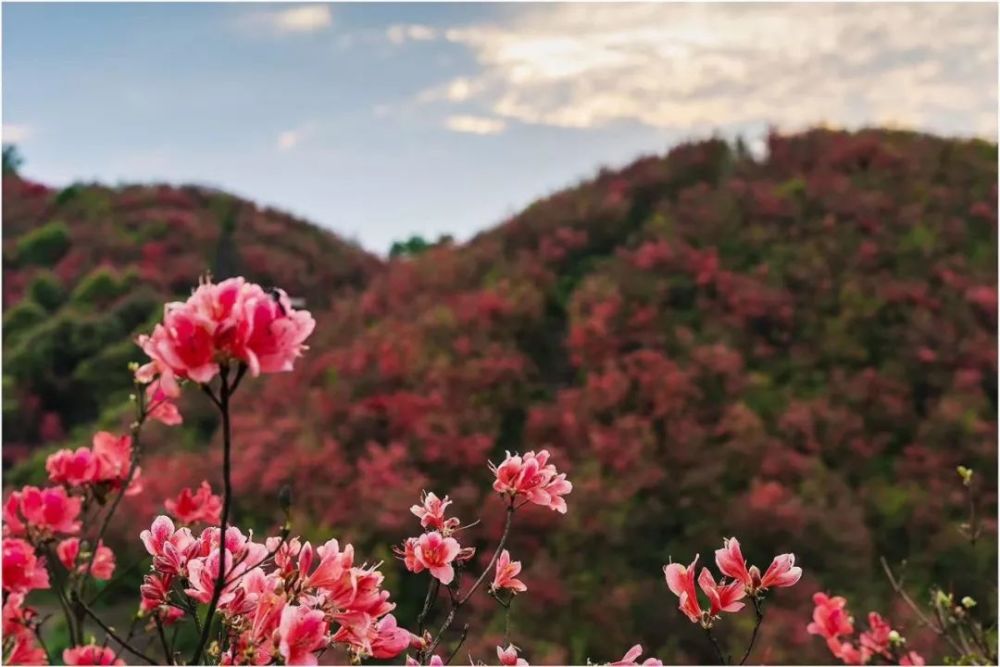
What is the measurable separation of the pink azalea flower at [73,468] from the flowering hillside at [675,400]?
256 cm

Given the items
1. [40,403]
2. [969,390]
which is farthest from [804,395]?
[40,403]

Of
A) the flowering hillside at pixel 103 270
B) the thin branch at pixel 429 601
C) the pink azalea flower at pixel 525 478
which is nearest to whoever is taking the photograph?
the thin branch at pixel 429 601

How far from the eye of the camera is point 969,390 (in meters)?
5.60

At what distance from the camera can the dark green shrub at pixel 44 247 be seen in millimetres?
11047

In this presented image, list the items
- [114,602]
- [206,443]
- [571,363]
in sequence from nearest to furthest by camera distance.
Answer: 1. [114,602]
2. [571,363]
3. [206,443]

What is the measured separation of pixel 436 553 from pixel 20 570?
955 mm

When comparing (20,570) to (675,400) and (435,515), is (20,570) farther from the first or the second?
(675,400)

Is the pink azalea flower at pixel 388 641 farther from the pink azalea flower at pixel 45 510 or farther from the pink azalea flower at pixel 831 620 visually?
the pink azalea flower at pixel 831 620

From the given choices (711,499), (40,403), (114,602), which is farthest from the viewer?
(40,403)

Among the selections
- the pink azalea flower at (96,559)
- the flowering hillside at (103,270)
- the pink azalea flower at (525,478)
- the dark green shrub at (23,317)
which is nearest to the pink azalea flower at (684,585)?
the pink azalea flower at (525,478)

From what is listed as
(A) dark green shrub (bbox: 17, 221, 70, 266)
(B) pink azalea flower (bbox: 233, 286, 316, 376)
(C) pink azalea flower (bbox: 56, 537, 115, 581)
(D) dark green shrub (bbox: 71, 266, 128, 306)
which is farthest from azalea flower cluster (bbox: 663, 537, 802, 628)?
(A) dark green shrub (bbox: 17, 221, 70, 266)

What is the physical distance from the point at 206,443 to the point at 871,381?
4.70 m

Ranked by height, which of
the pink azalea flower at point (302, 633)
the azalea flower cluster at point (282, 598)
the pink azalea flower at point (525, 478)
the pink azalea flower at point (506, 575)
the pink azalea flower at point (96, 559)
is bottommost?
the pink azalea flower at point (96, 559)

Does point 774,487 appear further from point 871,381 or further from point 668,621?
point 871,381
